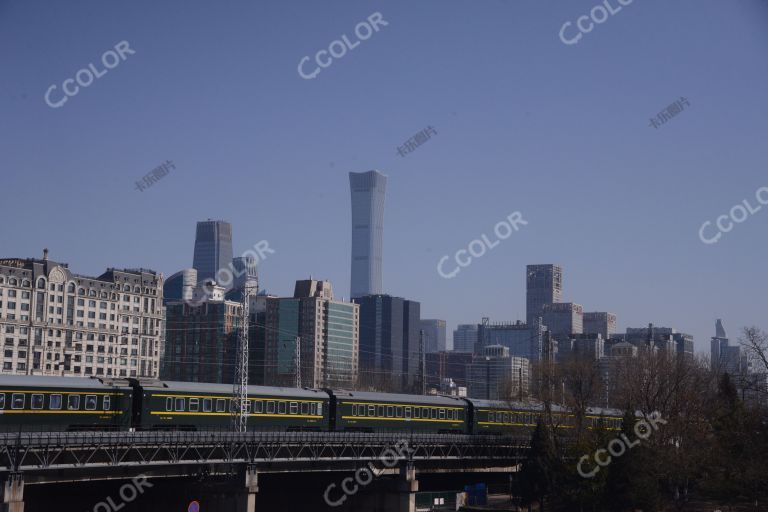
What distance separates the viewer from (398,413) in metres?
72.5

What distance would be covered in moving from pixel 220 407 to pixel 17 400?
1362 centimetres

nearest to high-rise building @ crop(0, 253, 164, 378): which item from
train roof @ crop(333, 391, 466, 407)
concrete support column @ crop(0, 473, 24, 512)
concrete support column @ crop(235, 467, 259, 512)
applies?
train roof @ crop(333, 391, 466, 407)

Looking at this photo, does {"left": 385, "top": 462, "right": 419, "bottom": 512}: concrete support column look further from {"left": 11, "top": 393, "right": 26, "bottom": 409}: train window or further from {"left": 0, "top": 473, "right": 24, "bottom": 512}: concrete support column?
{"left": 0, "top": 473, "right": 24, "bottom": 512}: concrete support column

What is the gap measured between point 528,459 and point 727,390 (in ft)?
A: 73.2

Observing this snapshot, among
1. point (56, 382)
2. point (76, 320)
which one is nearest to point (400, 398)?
point (56, 382)

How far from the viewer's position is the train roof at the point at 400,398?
2744 inches

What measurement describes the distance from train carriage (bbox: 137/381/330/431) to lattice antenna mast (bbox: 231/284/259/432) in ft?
4.98

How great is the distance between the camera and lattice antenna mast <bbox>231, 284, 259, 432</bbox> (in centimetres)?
5550

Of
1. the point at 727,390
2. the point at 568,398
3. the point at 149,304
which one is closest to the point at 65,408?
the point at 568,398

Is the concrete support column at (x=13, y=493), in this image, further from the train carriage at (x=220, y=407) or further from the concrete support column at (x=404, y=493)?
the concrete support column at (x=404, y=493)

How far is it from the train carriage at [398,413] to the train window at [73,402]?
64.9 feet

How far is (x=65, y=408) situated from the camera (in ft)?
177

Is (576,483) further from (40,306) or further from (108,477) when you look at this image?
(40,306)

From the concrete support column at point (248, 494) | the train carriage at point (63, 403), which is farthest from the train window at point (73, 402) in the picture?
the concrete support column at point (248, 494)
